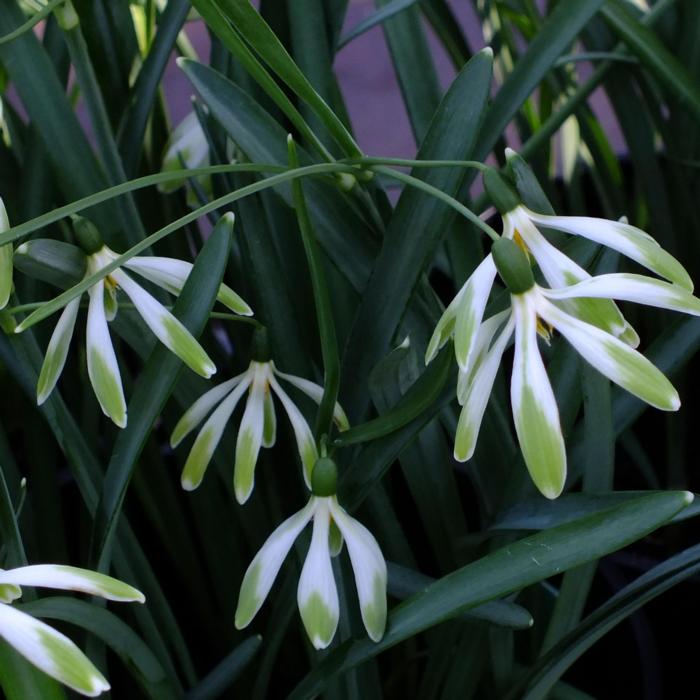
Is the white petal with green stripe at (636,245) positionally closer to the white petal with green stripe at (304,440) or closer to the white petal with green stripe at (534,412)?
the white petal with green stripe at (534,412)

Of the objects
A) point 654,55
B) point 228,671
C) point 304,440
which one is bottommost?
point 228,671

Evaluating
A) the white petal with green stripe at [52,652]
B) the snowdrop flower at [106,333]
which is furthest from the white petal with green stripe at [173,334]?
the white petal with green stripe at [52,652]

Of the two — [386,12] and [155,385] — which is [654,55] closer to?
[386,12]

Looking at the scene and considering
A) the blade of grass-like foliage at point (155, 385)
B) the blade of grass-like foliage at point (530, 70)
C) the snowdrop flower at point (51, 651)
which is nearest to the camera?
the snowdrop flower at point (51, 651)

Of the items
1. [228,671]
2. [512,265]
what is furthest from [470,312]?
[228,671]

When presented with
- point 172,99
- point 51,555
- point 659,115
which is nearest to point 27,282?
point 51,555

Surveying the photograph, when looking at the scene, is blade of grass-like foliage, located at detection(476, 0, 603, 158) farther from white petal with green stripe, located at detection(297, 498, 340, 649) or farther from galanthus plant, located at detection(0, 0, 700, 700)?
white petal with green stripe, located at detection(297, 498, 340, 649)

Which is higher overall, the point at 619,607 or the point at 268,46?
the point at 268,46
